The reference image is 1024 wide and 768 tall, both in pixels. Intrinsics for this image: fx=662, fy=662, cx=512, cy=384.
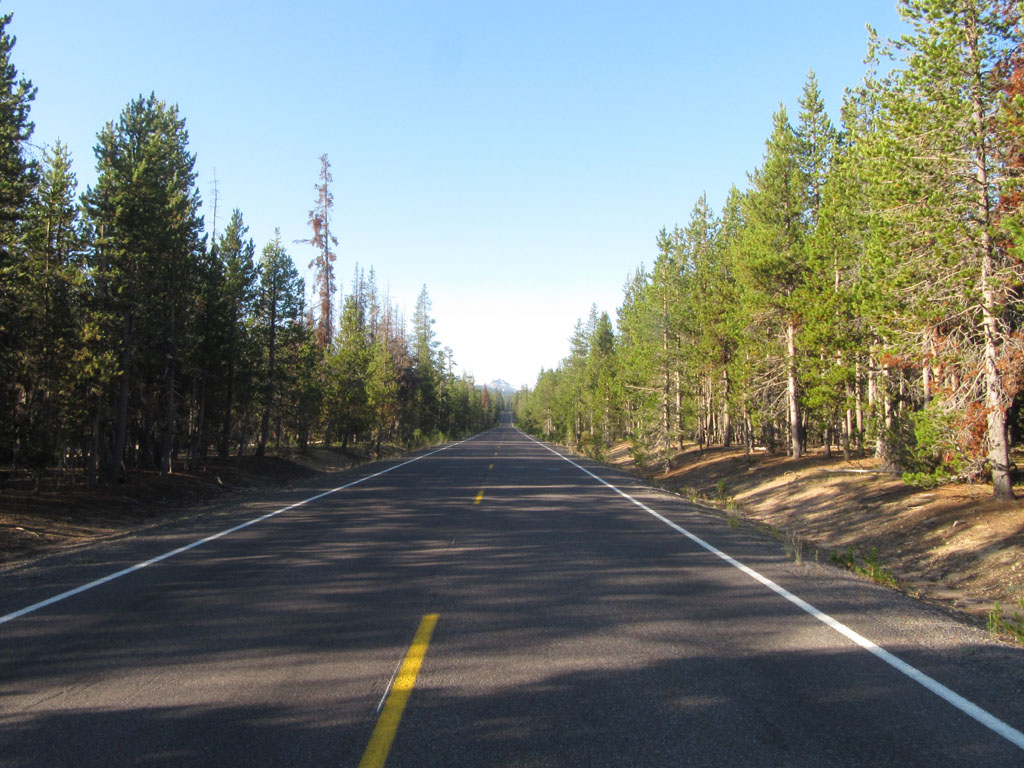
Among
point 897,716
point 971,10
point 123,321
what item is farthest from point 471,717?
point 123,321

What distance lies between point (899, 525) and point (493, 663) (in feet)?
36.5

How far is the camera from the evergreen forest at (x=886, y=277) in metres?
11.3

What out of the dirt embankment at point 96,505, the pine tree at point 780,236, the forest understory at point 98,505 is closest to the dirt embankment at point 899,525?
the pine tree at point 780,236

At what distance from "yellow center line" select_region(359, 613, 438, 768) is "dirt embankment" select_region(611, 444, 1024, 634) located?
19.9ft

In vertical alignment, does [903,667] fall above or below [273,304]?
below

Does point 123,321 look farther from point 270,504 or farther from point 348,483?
point 348,483

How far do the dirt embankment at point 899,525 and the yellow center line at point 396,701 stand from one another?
A: 608 cm

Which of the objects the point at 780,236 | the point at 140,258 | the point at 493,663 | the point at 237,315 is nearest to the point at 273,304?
the point at 237,315

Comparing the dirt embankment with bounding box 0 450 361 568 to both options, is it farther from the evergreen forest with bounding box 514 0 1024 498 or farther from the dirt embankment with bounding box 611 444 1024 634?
the evergreen forest with bounding box 514 0 1024 498

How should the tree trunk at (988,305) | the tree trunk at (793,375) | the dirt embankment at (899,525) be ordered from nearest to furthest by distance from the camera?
the dirt embankment at (899,525) → the tree trunk at (988,305) → the tree trunk at (793,375)

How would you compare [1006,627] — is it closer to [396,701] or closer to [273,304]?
[396,701]

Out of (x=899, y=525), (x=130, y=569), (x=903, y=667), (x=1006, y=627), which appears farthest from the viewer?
(x=899, y=525)

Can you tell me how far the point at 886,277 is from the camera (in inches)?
495

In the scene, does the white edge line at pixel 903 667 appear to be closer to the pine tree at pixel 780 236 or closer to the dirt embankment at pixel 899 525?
the dirt embankment at pixel 899 525
